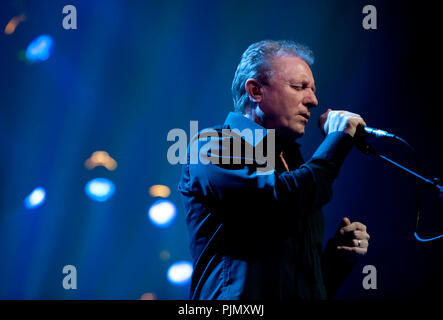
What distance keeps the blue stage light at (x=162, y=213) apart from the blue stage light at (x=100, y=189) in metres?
0.23

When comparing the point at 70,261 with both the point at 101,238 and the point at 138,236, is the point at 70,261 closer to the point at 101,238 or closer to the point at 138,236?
the point at 101,238

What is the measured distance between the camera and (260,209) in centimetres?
98

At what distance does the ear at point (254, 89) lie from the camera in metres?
1.32

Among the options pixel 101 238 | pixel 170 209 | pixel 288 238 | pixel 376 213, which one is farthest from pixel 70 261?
pixel 376 213

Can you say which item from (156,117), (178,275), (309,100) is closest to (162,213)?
(178,275)

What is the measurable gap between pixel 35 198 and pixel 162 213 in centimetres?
61

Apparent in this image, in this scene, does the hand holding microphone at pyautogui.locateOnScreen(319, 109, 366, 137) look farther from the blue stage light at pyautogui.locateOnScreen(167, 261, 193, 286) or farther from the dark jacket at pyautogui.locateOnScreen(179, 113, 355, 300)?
the blue stage light at pyautogui.locateOnScreen(167, 261, 193, 286)

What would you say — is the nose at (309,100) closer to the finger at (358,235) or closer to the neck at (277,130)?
the neck at (277,130)

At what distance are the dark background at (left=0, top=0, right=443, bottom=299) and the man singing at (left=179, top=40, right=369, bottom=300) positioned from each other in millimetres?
890

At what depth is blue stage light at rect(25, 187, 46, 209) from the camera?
1870 millimetres

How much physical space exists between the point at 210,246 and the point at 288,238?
21cm

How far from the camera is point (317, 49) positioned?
2.13 meters

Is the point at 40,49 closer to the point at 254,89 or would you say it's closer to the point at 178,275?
the point at 254,89

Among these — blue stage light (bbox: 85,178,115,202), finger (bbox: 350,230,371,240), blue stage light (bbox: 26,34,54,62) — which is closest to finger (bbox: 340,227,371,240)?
finger (bbox: 350,230,371,240)
